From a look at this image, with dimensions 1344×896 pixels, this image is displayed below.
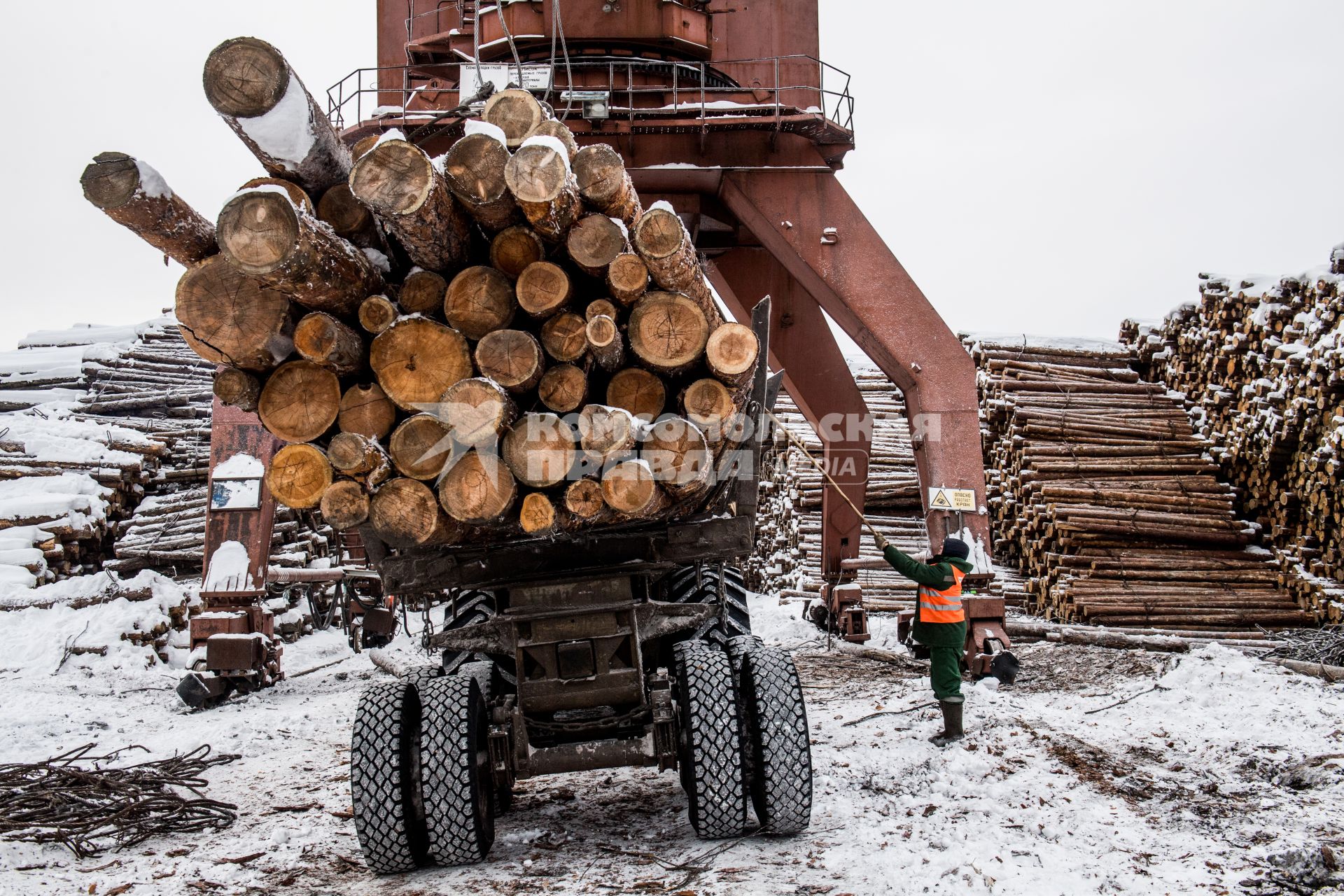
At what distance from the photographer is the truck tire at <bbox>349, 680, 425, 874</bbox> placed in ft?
15.7

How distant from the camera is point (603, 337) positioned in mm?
4492

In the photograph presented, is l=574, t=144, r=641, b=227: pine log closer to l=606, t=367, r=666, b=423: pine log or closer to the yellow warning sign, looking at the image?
l=606, t=367, r=666, b=423: pine log

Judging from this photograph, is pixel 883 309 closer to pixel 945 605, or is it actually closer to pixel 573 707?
pixel 945 605

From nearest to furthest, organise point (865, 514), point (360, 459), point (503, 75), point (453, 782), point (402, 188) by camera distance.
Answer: point (402, 188)
point (360, 459)
point (453, 782)
point (503, 75)
point (865, 514)

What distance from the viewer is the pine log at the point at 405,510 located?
454 cm

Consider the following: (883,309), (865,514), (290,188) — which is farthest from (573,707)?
(865,514)

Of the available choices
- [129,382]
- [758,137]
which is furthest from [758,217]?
[129,382]

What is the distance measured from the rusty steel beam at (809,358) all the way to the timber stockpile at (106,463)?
647cm

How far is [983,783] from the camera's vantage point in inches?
222

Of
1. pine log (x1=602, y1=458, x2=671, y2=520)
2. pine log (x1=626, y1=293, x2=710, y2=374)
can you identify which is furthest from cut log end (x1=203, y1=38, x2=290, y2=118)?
pine log (x1=602, y1=458, x2=671, y2=520)

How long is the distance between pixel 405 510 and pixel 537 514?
62 centimetres

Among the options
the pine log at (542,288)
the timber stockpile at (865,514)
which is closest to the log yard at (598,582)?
the pine log at (542,288)

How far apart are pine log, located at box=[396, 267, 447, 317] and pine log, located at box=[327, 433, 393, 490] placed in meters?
0.65

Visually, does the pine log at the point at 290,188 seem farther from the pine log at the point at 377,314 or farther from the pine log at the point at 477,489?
the pine log at the point at 477,489
